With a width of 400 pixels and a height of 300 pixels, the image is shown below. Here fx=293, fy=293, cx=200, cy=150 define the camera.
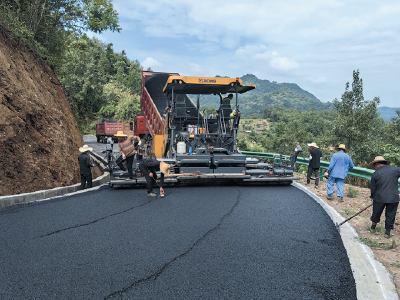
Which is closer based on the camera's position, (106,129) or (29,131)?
(29,131)

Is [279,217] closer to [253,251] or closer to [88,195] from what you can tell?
[253,251]

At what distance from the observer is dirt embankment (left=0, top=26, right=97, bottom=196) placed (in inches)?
269

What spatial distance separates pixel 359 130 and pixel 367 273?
86.2ft

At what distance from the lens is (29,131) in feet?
25.2

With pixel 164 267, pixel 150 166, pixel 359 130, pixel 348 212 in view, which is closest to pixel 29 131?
pixel 150 166

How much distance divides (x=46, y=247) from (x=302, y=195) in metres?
5.73

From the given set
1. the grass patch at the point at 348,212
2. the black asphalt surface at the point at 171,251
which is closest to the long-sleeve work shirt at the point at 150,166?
the black asphalt surface at the point at 171,251

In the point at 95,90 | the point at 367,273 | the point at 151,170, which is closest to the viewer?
the point at 367,273

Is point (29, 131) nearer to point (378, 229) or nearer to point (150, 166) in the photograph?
point (150, 166)

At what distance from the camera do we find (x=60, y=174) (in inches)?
311

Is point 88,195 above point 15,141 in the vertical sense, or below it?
below

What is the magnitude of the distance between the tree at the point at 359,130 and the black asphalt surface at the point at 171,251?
71.4 ft

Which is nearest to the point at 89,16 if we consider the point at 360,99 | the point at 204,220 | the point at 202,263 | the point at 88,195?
the point at 88,195

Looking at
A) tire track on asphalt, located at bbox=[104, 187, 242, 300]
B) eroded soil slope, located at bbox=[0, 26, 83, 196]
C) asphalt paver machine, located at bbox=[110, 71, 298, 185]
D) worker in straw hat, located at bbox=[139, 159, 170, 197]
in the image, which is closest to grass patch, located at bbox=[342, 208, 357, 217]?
asphalt paver machine, located at bbox=[110, 71, 298, 185]
